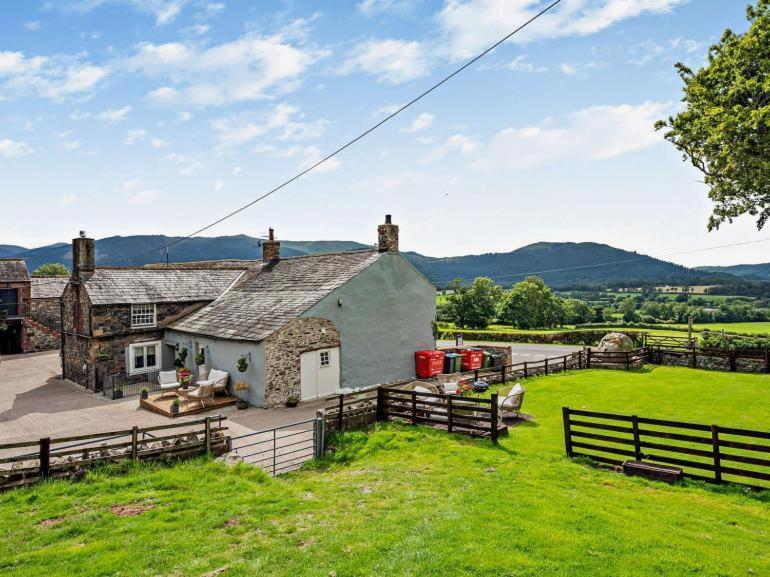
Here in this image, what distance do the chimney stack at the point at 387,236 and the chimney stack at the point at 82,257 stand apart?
1605 cm

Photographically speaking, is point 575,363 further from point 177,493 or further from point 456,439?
point 177,493

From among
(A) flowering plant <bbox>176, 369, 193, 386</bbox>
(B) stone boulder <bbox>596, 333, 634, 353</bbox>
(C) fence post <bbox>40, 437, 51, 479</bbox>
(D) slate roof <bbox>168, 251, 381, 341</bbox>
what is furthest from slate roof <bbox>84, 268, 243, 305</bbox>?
(B) stone boulder <bbox>596, 333, 634, 353</bbox>

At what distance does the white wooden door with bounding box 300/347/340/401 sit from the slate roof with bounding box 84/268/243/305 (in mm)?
10900

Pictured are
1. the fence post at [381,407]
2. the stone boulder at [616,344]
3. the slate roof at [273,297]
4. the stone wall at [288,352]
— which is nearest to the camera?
the fence post at [381,407]

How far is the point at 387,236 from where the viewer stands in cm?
2505

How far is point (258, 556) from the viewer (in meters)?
6.94

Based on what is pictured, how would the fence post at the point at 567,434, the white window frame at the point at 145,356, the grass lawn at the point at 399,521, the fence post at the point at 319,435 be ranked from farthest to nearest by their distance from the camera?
the white window frame at the point at 145,356
the fence post at the point at 319,435
the fence post at the point at 567,434
the grass lawn at the point at 399,521

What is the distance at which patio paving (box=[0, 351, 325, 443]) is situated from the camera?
16822mm

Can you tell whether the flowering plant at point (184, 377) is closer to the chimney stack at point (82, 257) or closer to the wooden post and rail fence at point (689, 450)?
the chimney stack at point (82, 257)

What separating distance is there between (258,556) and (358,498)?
289 centimetres

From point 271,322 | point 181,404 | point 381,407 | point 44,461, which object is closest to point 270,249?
point 271,322

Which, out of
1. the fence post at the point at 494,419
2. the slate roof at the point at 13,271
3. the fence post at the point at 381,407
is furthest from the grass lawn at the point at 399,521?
the slate roof at the point at 13,271

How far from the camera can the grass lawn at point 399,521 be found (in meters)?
6.52

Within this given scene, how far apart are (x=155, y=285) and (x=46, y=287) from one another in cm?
2611
